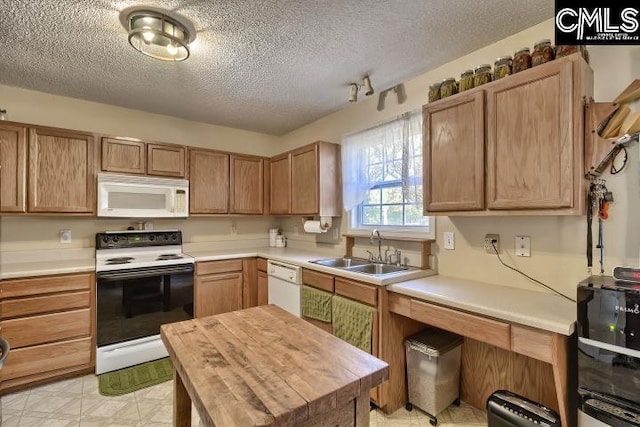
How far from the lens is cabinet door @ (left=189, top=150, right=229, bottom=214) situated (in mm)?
3359

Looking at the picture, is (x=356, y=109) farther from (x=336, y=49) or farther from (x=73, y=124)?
(x=73, y=124)

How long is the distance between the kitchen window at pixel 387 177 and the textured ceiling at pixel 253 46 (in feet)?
1.45

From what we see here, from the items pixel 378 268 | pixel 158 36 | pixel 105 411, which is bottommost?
pixel 105 411

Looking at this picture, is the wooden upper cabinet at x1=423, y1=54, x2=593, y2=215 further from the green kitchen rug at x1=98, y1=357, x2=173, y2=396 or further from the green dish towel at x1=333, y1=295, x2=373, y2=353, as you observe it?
the green kitchen rug at x1=98, y1=357, x2=173, y2=396

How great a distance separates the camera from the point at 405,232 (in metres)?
2.62

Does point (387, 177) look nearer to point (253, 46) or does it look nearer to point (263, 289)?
point (253, 46)

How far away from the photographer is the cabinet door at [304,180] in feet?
10.3

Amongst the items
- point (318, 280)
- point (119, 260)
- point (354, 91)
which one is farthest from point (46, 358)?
point (354, 91)

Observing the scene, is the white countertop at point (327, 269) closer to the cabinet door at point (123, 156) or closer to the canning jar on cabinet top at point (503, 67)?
the cabinet door at point (123, 156)

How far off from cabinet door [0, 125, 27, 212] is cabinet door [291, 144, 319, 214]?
2.35 meters

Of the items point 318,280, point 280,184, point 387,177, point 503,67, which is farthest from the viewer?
point 280,184

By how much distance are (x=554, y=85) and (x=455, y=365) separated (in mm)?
1810

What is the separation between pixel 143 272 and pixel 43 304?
→ 69 cm

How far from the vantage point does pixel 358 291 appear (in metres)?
2.17
